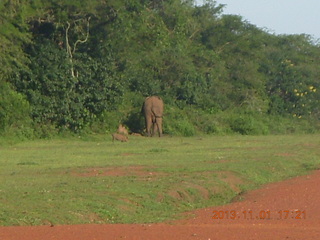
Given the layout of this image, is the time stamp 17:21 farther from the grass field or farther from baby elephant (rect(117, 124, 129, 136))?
baby elephant (rect(117, 124, 129, 136))

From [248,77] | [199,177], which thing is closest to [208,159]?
[199,177]

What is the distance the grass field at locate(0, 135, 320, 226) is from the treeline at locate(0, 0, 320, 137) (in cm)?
283

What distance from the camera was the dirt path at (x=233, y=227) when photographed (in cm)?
877

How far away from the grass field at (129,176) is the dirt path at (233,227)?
0.86m

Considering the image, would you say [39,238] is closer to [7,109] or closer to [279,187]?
[279,187]

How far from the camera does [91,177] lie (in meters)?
15.5

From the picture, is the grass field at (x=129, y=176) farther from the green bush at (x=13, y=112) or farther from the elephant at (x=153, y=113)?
the elephant at (x=153, y=113)

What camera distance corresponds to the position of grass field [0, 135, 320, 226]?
1130cm

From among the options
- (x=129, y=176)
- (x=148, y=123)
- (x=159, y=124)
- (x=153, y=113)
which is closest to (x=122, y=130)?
(x=153, y=113)

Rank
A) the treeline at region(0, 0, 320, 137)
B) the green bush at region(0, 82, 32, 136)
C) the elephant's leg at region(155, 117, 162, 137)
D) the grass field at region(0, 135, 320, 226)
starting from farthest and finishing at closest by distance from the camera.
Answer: the elephant's leg at region(155, 117, 162, 137), the treeline at region(0, 0, 320, 137), the green bush at region(0, 82, 32, 136), the grass field at region(0, 135, 320, 226)

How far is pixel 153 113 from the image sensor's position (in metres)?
32.0

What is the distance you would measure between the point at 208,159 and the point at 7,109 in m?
9.30

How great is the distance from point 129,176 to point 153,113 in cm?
1635

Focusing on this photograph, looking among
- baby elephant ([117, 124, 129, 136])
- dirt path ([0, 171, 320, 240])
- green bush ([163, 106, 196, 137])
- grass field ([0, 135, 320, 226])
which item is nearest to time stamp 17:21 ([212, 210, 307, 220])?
dirt path ([0, 171, 320, 240])
